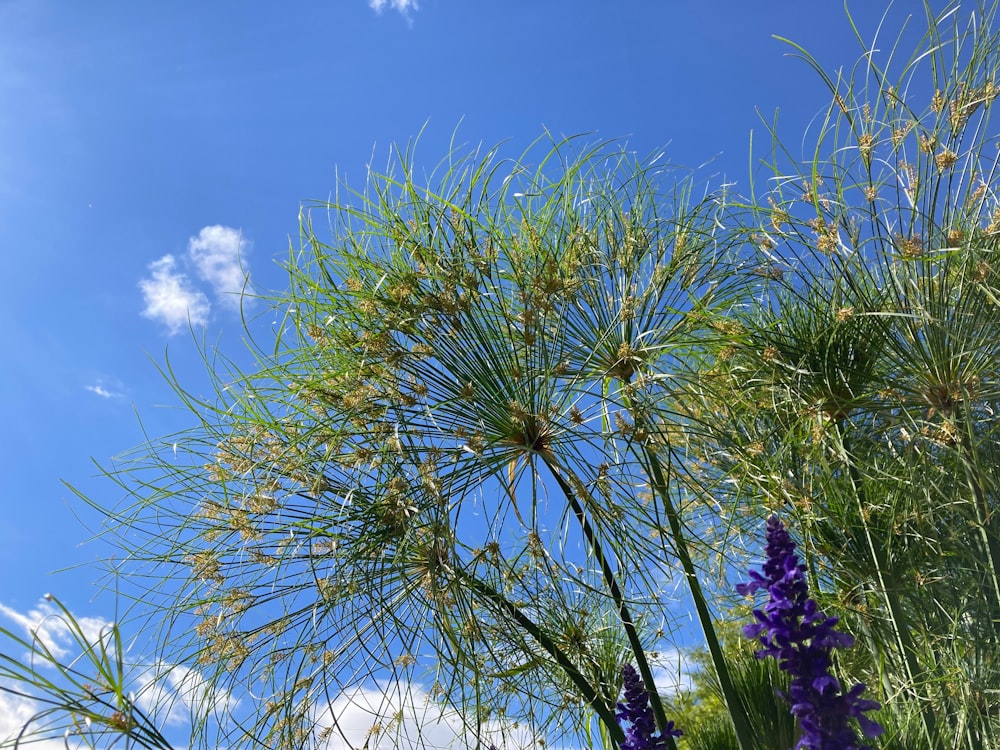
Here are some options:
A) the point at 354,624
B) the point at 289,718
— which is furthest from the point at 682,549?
the point at 289,718

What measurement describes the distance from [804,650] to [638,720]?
0.96 metres

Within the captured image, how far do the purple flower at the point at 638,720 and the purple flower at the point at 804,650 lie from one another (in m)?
0.74

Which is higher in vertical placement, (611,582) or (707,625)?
(611,582)

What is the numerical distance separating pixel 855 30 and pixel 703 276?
1147 millimetres

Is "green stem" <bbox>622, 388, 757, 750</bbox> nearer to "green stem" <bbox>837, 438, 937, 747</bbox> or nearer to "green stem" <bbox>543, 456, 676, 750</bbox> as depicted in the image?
"green stem" <bbox>543, 456, 676, 750</bbox>

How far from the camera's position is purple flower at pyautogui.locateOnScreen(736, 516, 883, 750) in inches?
85.5

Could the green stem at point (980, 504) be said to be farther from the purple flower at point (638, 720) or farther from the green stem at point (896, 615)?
the purple flower at point (638, 720)

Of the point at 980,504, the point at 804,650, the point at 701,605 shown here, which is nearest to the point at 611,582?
the point at 701,605

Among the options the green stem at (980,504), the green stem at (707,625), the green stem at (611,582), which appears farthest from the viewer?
the green stem at (611,582)

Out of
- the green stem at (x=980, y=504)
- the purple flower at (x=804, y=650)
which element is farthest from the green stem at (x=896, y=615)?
the purple flower at (x=804, y=650)

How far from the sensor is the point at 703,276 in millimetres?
3701

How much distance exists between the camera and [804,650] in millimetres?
2219

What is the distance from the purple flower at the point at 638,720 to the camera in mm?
2930

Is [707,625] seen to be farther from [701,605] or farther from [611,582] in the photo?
[611,582]
